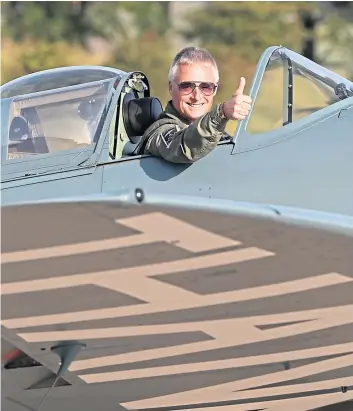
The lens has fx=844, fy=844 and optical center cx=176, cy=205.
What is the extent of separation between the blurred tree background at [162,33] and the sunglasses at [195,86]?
64.1 feet

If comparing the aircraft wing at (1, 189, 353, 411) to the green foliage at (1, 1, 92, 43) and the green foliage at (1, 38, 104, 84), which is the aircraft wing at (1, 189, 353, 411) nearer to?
the green foliage at (1, 38, 104, 84)

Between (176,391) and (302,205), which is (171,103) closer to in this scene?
(302,205)

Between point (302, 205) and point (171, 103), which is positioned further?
point (171, 103)

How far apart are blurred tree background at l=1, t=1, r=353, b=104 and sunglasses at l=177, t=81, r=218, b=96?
64.1ft

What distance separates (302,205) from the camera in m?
4.17

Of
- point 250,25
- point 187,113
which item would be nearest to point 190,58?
point 187,113

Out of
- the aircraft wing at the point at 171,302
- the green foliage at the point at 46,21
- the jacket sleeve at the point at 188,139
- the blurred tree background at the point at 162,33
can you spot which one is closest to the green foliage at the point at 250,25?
the blurred tree background at the point at 162,33

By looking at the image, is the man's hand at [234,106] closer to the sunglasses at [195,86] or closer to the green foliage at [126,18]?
the sunglasses at [195,86]

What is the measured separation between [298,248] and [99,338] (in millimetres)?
1061

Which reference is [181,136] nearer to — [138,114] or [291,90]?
[138,114]

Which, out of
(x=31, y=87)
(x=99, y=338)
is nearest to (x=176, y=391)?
(x=99, y=338)

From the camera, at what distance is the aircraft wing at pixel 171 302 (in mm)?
2887

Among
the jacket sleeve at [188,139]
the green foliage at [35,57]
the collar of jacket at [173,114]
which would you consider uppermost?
the green foliage at [35,57]

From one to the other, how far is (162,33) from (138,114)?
82.8ft
